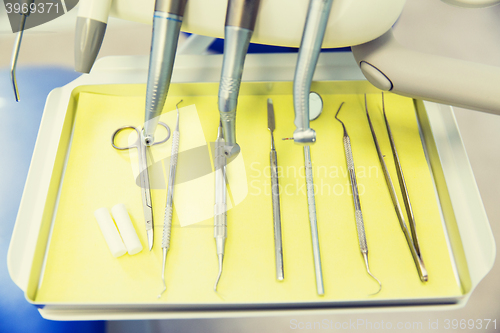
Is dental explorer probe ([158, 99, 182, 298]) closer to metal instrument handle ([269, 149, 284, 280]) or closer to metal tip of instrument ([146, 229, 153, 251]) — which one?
metal tip of instrument ([146, 229, 153, 251])

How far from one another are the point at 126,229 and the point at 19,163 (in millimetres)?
276

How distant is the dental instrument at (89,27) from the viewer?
0.35 metres

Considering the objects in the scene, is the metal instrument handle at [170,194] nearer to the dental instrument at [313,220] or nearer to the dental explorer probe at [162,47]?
the dental explorer probe at [162,47]

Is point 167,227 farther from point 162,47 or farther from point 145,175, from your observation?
point 162,47

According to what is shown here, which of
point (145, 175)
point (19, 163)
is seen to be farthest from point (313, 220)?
point (19, 163)

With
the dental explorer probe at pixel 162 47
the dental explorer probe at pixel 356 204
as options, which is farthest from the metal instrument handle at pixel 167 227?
the dental explorer probe at pixel 356 204

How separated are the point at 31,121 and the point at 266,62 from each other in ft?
1.33

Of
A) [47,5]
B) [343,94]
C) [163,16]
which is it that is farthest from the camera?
[47,5]

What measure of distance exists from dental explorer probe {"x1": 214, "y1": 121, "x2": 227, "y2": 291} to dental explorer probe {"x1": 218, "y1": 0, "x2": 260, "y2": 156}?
61 millimetres

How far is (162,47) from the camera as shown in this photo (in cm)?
35

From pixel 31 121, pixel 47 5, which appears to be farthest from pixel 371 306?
pixel 47 5

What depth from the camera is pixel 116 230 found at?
0.37 metres

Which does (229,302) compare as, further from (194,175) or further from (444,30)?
(444,30)

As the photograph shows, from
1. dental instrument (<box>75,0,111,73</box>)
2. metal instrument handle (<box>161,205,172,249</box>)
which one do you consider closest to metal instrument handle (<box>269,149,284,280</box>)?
metal instrument handle (<box>161,205,172,249</box>)
